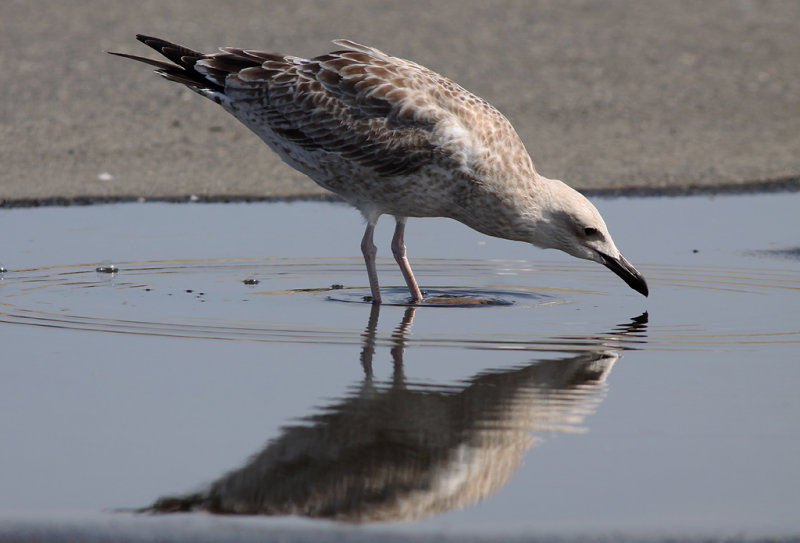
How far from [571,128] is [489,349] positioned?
345 inches


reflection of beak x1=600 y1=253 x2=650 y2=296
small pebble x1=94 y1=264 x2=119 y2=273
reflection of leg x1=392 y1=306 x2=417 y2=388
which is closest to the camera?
reflection of leg x1=392 y1=306 x2=417 y2=388

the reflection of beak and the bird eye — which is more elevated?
the bird eye

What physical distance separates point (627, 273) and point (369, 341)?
1.99m

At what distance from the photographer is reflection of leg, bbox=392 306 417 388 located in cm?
589

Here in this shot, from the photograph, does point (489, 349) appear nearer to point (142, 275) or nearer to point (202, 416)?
point (202, 416)

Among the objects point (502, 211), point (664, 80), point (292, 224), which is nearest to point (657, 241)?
point (502, 211)

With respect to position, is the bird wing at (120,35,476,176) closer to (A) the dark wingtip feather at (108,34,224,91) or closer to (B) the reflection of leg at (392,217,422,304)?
(A) the dark wingtip feather at (108,34,224,91)

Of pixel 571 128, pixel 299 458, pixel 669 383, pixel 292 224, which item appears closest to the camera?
pixel 299 458

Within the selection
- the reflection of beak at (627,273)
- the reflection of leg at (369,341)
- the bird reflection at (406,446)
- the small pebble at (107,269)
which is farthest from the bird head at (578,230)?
the small pebble at (107,269)

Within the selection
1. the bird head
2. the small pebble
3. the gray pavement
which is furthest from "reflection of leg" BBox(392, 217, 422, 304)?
the gray pavement

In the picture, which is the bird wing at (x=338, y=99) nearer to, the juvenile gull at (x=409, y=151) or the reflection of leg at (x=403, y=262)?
the juvenile gull at (x=409, y=151)

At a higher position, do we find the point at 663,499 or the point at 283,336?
the point at 663,499

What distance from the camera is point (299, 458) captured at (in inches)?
182

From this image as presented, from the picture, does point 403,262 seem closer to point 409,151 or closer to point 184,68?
point 409,151
